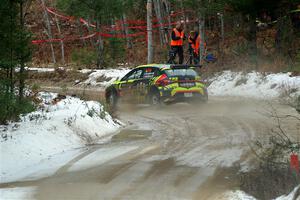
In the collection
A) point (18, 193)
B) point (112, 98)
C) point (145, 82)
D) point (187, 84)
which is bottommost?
point (18, 193)

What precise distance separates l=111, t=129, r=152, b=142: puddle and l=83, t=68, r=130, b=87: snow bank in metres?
16.0

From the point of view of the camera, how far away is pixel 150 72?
1883 cm

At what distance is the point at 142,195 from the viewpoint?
24.6ft

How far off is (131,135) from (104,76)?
59.3ft

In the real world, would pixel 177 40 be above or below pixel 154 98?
above

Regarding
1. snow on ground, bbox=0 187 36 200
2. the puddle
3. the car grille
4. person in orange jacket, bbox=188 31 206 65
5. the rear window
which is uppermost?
person in orange jacket, bbox=188 31 206 65

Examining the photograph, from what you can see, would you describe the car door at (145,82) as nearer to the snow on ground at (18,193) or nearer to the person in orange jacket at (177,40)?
the person in orange jacket at (177,40)

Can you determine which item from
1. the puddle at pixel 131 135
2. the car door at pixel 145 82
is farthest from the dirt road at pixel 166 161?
the car door at pixel 145 82

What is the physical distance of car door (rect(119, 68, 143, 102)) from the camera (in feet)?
63.1

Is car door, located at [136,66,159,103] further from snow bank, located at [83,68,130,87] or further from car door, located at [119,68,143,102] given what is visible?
snow bank, located at [83,68,130,87]

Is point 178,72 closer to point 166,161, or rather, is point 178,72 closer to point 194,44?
point 194,44

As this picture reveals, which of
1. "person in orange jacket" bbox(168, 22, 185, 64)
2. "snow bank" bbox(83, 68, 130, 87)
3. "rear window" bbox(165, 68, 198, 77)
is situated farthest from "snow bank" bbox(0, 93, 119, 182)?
"snow bank" bbox(83, 68, 130, 87)

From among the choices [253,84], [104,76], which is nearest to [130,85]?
[253,84]

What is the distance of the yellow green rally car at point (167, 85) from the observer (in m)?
18.1
